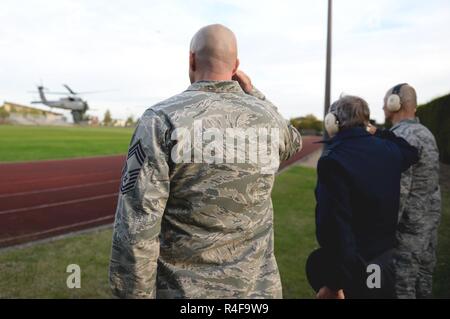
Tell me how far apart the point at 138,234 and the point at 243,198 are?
51cm

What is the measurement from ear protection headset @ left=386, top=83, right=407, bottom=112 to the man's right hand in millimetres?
1826

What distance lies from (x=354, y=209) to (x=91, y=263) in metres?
3.94

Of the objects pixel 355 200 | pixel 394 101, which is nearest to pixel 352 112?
pixel 355 200

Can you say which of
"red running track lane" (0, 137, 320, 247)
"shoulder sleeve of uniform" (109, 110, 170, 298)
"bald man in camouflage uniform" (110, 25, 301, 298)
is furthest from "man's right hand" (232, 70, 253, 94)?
"red running track lane" (0, 137, 320, 247)

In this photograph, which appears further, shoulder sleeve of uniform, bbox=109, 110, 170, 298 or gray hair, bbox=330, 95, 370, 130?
gray hair, bbox=330, 95, 370, 130

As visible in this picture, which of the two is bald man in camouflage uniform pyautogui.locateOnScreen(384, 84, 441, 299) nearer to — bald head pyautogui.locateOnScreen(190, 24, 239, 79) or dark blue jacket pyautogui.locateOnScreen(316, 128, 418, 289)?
dark blue jacket pyautogui.locateOnScreen(316, 128, 418, 289)

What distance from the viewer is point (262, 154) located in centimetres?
187

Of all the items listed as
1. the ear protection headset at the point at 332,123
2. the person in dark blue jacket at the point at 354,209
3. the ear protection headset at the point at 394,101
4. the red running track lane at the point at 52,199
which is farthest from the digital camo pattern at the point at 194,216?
the red running track lane at the point at 52,199

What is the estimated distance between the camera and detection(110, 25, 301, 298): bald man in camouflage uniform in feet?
5.27
